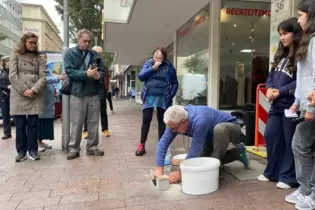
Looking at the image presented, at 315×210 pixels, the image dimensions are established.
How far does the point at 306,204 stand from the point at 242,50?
623 centimetres

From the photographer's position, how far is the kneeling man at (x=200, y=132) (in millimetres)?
2929

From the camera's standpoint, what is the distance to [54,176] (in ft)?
12.1

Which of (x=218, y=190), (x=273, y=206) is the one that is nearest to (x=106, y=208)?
(x=218, y=190)

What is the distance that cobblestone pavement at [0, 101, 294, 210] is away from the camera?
2.79 m

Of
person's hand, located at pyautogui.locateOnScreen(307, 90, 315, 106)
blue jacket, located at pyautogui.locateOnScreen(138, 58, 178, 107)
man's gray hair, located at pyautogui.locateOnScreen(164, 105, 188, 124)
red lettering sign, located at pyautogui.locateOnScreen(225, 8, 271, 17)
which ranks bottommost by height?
man's gray hair, located at pyautogui.locateOnScreen(164, 105, 188, 124)

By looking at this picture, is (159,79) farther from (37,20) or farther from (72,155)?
(37,20)

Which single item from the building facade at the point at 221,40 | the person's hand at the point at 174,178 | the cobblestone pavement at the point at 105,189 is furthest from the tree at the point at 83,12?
the person's hand at the point at 174,178

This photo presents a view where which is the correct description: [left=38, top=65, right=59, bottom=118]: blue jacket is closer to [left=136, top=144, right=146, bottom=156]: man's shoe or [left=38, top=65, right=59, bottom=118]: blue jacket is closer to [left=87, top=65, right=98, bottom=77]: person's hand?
[left=87, top=65, right=98, bottom=77]: person's hand

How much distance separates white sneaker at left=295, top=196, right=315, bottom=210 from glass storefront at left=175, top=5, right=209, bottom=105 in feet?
18.9

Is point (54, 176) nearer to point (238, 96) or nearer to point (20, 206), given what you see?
point (20, 206)

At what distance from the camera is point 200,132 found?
9.90 ft

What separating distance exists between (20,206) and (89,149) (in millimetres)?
1938

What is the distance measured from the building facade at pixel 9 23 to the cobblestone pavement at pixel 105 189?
1593 inches

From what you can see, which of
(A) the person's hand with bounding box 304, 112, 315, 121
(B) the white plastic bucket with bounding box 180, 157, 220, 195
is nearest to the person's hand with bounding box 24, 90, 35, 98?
(B) the white plastic bucket with bounding box 180, 157, 220, 195
